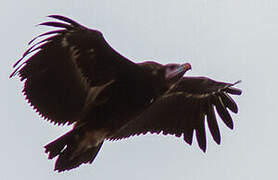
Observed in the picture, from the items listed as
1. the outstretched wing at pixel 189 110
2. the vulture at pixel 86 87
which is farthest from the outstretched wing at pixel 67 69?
the outstretched wing at pixel 189 110

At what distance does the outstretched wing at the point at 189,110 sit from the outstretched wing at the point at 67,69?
4.79ft

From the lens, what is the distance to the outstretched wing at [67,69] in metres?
11.9

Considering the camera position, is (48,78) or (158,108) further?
(158,108)

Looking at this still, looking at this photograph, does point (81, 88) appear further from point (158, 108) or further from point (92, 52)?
point (158, 108)

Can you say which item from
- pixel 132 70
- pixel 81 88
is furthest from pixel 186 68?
pixel 81 88

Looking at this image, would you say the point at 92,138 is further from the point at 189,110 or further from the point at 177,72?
the point at 189,110

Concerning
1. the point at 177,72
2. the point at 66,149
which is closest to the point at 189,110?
the point at 177,72

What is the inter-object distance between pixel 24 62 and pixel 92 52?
1015mm

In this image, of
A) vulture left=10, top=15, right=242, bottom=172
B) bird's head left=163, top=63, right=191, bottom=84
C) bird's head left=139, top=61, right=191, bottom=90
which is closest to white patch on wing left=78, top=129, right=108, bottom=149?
vulture left=10, top=15, right=242, bottom=172

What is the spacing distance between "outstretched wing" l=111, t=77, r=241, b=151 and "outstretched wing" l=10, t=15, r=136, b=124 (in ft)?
4.79

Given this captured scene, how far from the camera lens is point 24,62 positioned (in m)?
11.9

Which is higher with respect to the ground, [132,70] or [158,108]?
[132,70]

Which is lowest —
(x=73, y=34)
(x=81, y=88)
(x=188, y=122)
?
(x=188, y=122)

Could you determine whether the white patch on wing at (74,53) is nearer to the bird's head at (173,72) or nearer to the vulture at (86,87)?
the vulture at (86,87)
